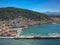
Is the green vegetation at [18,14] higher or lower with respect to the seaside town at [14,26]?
higher

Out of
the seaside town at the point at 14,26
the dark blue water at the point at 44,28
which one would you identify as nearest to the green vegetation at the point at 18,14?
the seaside town at the point at 14,26

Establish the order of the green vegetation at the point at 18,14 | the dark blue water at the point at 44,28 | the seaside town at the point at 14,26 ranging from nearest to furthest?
the seaside town at the point at 14,26 < the green vegetation at the point at 18,14 < the dark blue water at the point at 44,28

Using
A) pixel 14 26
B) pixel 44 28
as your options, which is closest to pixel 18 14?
pixel 14 26

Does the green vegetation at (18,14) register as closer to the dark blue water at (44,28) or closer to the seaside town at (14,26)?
the seaside town at (14,26)

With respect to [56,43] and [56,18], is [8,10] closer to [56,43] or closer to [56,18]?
[56,18]

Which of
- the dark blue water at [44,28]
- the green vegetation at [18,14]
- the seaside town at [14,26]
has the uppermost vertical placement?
the green vegetation at [18,14]

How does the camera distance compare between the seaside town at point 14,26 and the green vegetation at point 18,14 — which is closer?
the seaside town at point 14,26

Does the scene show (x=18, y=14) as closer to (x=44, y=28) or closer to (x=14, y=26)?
(x=14, y=26)

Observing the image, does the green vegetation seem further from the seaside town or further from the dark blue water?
the dark blue water
